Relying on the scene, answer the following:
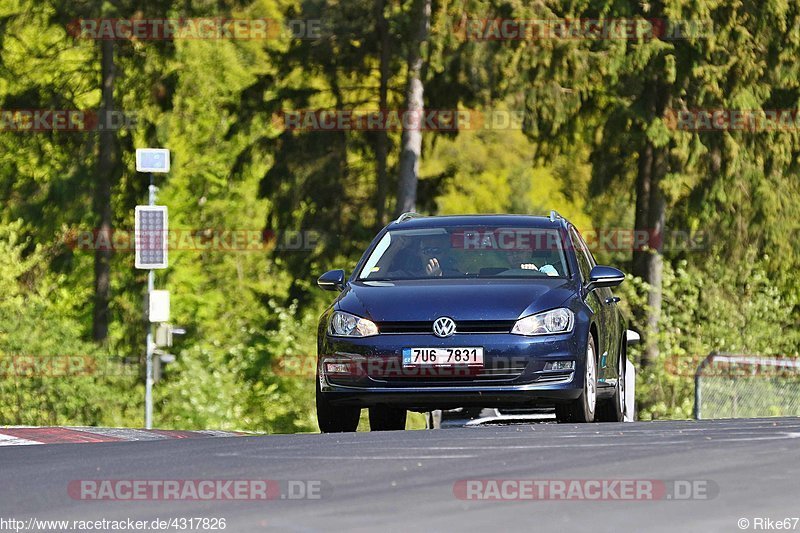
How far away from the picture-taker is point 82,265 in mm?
51969

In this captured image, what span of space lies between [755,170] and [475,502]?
103 ft

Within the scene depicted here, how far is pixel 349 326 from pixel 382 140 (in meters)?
31.6

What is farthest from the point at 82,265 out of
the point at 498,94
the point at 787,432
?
the point at 787,432

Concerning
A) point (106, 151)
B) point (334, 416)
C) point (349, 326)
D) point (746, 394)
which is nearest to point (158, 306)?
point (106, 151)

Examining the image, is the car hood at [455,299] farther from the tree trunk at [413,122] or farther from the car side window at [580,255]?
the tree trunk at [413,122]

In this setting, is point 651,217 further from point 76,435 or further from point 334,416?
point 76,435

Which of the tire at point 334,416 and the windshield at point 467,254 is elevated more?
the windshield at point 467,254

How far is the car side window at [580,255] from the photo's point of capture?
14625 mm

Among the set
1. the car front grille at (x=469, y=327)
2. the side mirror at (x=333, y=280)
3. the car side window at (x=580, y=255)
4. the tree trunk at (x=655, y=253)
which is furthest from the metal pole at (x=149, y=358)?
the car front grille at (x=469, y=327)

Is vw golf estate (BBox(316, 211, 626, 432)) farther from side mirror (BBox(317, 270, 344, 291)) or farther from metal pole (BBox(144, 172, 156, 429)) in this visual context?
metal pole (BBox(144, 172, 156, 429))

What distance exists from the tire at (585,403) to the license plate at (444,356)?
965 millimetres

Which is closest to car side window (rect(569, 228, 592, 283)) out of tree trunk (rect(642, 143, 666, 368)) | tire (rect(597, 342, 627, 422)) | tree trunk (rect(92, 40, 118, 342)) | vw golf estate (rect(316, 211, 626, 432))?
vw golf estate (rect(316, 211, 626, 432))

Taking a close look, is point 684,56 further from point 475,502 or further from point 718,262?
point 475,502

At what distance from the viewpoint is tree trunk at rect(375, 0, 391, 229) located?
44281 mm
